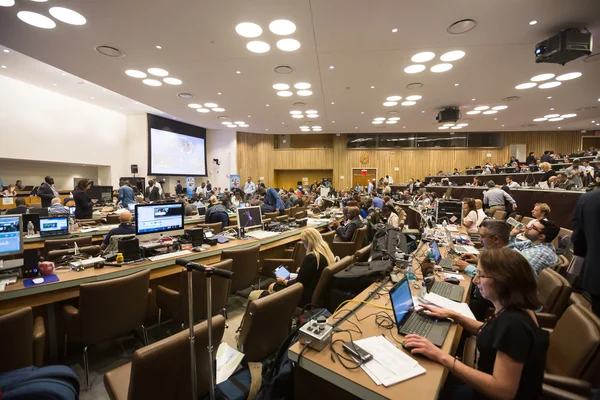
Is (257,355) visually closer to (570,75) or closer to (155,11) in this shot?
(155,11)

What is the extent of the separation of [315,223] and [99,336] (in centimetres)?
437

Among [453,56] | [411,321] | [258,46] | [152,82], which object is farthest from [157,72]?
[411,321]

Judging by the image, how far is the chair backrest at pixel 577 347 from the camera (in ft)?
4.59

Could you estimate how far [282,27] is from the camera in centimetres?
453

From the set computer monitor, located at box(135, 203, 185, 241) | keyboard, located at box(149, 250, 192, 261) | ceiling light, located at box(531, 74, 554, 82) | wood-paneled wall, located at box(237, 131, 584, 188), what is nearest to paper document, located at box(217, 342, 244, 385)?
keyboard, located at box(149, 250, 192, 261)

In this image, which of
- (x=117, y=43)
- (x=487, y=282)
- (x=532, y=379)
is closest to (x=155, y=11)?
(x=117, y=43)

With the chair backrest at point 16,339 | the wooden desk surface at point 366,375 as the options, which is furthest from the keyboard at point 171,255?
the wooden desk surface at point 366,375

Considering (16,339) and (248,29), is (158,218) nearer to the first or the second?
(16,339)

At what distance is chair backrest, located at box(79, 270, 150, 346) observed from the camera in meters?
2.10

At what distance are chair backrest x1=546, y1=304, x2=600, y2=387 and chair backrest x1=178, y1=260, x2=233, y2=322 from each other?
95.0 inches

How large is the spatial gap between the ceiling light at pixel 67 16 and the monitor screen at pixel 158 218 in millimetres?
3479

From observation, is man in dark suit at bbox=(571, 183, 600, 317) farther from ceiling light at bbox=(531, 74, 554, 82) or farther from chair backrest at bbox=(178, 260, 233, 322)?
ceiling light at bbox=(531, 74, 554, 82)

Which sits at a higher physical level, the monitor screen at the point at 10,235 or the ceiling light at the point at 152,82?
the ceiling light at the point at 152,82

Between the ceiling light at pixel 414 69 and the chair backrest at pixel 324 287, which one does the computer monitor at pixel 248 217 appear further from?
the ceiling light at pixel 414 69
